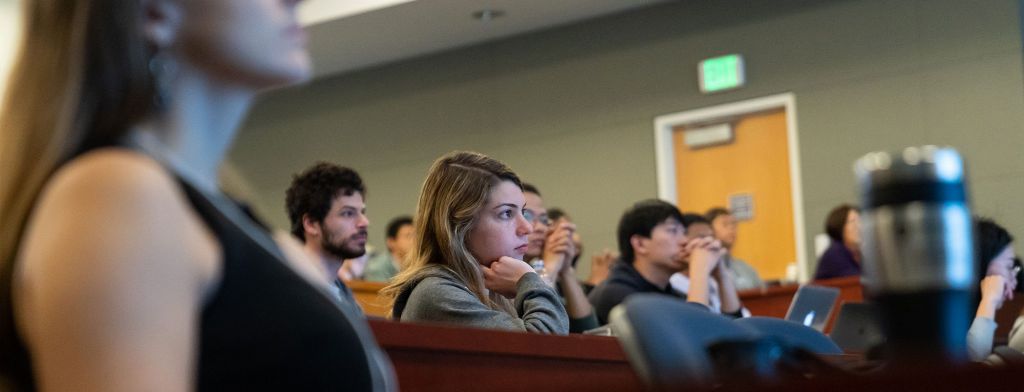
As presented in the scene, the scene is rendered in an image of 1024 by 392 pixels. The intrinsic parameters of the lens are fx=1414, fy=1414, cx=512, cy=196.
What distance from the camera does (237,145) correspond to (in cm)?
1138

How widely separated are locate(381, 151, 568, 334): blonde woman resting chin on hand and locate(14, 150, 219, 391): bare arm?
7.86 feet

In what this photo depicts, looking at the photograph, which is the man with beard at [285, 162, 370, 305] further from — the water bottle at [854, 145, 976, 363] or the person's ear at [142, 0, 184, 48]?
the water bottle at [854, 145, 976, 363]

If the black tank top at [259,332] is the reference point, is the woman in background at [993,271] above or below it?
below

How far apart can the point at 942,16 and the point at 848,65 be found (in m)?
0.62

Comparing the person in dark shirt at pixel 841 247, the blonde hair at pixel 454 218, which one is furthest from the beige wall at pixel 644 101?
the blonde hair at pixel 454 218

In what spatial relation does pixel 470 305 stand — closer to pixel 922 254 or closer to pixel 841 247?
pixel 922 254

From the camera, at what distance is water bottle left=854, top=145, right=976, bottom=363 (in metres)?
0.94

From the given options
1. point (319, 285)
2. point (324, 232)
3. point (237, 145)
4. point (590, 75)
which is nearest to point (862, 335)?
point (324, 232)

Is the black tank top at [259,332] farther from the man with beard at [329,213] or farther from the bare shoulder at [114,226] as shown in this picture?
the man with beard at [329,213]

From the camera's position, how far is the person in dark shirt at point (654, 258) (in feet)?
17.9

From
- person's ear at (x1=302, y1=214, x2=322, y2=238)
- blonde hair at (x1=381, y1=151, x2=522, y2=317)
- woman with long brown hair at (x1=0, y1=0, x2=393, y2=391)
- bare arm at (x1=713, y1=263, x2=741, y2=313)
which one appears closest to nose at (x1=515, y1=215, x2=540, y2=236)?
blonde hair at (x1=381, y1=151, x2=522, y2=317)

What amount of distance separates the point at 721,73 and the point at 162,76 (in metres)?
8.03

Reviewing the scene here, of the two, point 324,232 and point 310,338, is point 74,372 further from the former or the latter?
point 324,232

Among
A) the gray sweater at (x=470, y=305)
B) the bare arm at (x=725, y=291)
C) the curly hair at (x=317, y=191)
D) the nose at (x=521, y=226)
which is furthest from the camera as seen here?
the bare arm at (x=725, y=291)
